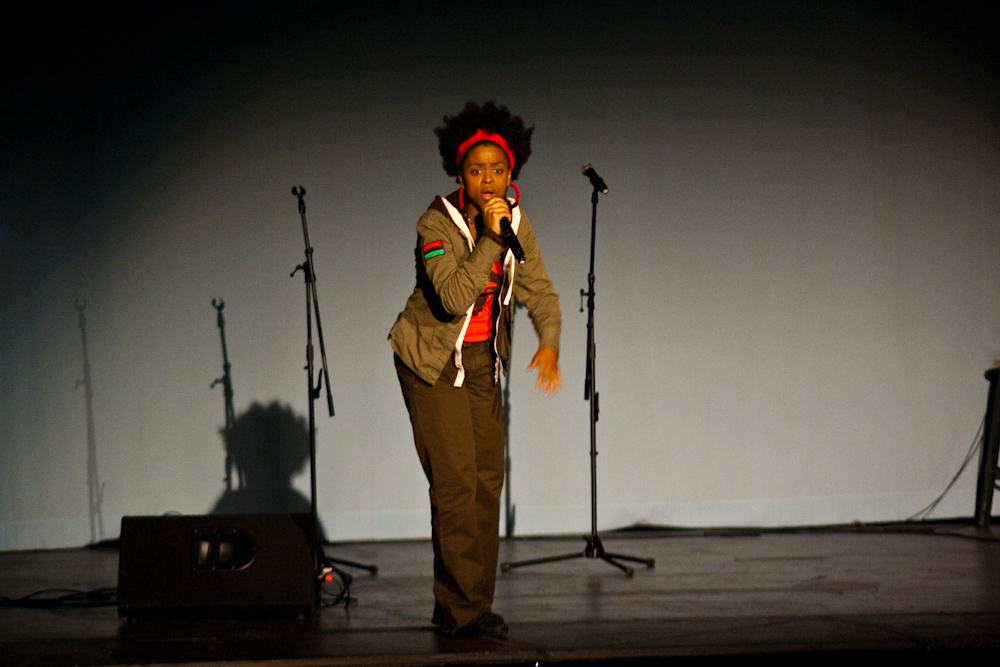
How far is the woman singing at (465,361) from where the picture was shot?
2.41 meters

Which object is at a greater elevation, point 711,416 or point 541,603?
point 711,416

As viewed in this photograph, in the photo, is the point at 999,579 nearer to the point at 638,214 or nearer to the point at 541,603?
the point at 541,603

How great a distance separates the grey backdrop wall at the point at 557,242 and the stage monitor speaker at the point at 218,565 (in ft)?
5.83

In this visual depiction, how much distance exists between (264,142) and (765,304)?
2.70 metres

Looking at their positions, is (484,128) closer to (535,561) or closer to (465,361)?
(465,361)

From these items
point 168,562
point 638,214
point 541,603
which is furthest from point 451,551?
point 638,214

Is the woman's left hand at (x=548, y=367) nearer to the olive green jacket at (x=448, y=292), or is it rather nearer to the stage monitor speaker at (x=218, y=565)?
the olive green jacket at (x=448, y=292)

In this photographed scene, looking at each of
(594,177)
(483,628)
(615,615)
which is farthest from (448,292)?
(594,177)

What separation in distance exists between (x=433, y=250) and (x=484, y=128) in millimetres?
408

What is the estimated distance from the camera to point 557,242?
469cm

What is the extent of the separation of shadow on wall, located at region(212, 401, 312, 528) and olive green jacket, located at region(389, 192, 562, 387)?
7.35ft

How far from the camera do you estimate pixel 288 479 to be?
456cm

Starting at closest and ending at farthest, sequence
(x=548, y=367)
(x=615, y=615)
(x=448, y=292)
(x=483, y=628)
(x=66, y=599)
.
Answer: (x=448, y=292)
(x=483, y=628)
(x=548, y=367)
(x=615, y=615)
(x=66, y=599)

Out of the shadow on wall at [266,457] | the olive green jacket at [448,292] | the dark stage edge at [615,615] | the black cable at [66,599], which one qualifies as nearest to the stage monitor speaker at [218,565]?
the dark stage edge at [615,615]
